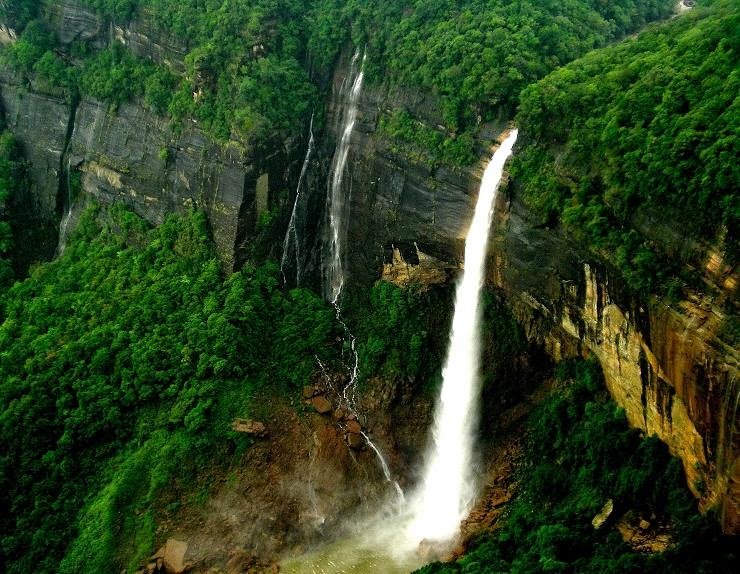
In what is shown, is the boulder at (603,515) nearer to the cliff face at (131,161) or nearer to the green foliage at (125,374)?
the green foliage at (125,374)

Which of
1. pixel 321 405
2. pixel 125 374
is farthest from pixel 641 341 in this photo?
pixel 125 374

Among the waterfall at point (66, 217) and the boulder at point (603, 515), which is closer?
the boulder at point (603, 515)

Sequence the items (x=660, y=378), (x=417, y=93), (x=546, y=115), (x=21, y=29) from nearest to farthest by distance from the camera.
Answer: (x=660, y=378) < (x=546, y=115) < (x=417, y=93) < (x=21, y=29)

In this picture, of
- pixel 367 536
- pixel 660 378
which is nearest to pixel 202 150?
pixel 367 536

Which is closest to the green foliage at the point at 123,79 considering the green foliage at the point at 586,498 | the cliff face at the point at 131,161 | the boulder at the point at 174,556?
the cliff face at the point at 131,161

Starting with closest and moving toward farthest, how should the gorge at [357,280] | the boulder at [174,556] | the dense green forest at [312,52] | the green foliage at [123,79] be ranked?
the gorge at [357,280] < the boulder at [174,556] < the dense green forest at [312,52] < the green foliage at [123,79]

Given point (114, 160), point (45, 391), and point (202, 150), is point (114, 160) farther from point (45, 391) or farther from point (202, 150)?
point (45, 391)

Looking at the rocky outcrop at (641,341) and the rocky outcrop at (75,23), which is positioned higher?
the rocky outcrop at (75,23)
